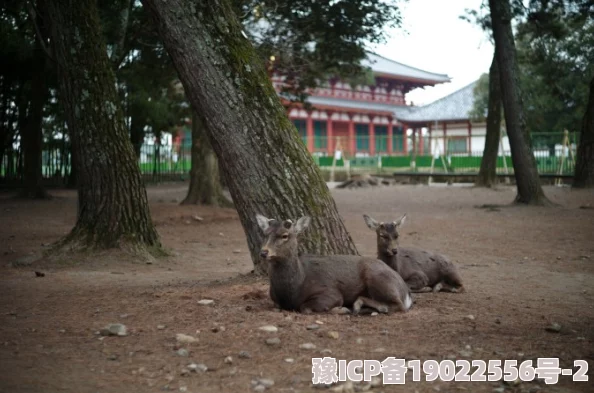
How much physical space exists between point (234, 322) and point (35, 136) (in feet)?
65.7

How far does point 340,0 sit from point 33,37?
→ 10226 millimetres

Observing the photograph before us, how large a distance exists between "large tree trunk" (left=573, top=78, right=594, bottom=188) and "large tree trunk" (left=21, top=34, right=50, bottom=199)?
17103 millimetres

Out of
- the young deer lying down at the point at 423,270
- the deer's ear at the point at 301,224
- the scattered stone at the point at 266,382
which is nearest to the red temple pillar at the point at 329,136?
the young deer lying down at the point at 423,270

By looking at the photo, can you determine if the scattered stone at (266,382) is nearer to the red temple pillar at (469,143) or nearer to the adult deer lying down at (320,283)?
the adult deer lying down at (320,283)

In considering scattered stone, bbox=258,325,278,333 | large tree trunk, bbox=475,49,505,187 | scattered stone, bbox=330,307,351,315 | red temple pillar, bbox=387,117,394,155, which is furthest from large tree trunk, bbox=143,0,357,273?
red temple pillar, bbox=387,117,394,155

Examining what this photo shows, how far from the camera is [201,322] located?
269 inches

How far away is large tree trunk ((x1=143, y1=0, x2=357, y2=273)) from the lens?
27.9 feet

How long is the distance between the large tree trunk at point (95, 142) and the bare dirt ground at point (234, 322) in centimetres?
50

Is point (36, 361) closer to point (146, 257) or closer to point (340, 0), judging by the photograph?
point (146, 257)

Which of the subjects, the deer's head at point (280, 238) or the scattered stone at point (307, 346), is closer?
the scattered stone at point (307, 346)

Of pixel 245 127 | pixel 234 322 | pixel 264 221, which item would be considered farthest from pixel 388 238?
pixel 234 322

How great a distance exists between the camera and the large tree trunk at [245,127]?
8516 millimetres

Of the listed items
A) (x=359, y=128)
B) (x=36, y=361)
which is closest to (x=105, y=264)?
(x=36, y=361)

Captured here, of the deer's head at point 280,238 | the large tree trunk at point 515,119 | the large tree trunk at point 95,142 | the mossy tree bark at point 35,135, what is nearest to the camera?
the deer's head at point 280,238
